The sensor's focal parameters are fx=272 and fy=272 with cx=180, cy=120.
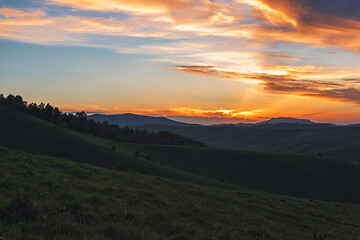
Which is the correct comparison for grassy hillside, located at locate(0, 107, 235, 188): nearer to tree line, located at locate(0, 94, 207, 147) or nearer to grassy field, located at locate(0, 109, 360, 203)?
grassy field, located at locate(0, 109, 360, 203)

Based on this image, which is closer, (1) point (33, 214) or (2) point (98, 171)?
(1) point (33, 214)

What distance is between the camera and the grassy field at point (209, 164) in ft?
191

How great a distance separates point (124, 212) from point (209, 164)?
71245 mm

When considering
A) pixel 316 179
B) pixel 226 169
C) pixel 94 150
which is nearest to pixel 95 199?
pixel 94 150

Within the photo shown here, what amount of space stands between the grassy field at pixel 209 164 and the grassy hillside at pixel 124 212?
29.5 m

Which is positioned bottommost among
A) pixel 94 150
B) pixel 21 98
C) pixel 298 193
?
pixel 298 193

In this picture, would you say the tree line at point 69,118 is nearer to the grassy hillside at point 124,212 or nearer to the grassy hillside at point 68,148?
the grassy hillside at point 68,148

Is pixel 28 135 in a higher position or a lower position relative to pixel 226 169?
higher

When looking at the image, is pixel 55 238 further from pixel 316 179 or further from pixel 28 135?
pixel 316 179

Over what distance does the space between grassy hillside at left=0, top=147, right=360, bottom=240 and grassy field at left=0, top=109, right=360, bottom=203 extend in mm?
29531

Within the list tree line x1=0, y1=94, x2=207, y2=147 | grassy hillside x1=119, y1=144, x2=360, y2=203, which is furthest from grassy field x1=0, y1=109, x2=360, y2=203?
tree line x1=0, y1=94, x2=207, y2=147

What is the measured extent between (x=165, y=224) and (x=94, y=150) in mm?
52231

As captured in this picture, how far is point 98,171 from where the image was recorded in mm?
24922

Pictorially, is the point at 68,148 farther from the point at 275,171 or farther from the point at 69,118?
the point at 69,118
